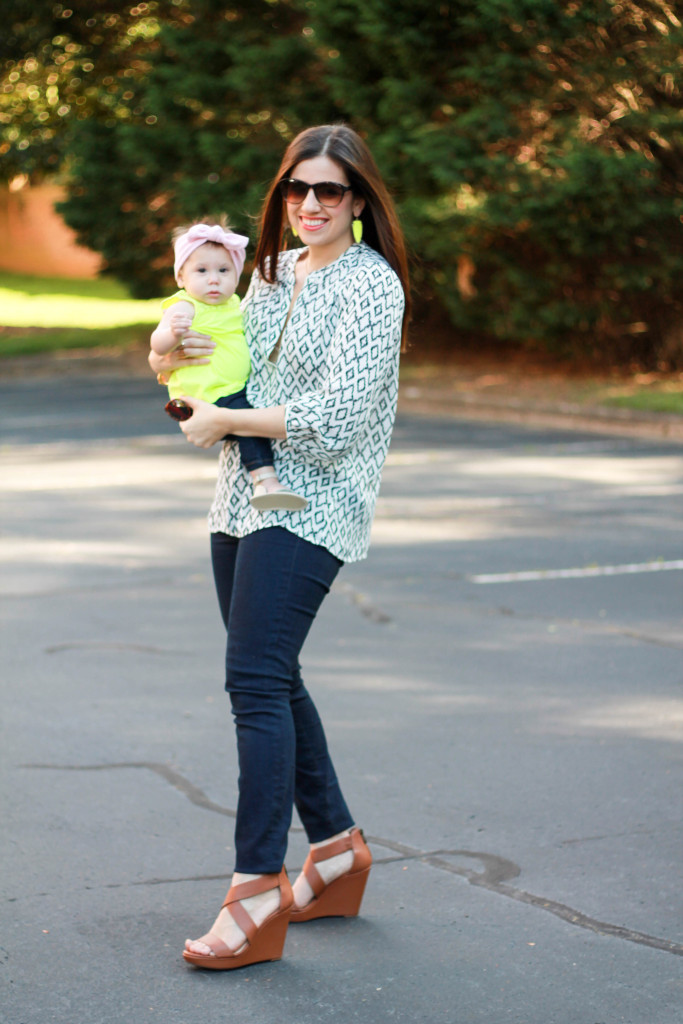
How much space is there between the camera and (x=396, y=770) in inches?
188

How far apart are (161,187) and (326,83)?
3784mm

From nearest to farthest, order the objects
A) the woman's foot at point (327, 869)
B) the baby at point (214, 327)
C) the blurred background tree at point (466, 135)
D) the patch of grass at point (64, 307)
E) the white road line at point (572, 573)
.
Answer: the baby at point (214, 327) → the woman's foot at point (327, 869) → the white road line at point (572, 573) → the blurred background tree at point (466, 135) → the patch of grass at point (64, 307)

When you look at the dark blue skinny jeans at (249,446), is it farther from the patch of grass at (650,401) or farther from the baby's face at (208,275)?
the patch of grass at (650,401)

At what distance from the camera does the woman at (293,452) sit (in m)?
3.24

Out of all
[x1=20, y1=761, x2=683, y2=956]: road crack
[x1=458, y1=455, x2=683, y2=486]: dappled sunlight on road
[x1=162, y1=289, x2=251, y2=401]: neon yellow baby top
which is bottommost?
[x1=20, y1=761, x2=683, y2=956]: road crack

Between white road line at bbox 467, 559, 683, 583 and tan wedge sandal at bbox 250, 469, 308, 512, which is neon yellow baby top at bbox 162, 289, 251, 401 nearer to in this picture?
tan wedge sandal at bbox 250, 469, 308, 512

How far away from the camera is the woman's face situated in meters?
3.37

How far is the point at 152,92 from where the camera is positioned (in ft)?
72.8

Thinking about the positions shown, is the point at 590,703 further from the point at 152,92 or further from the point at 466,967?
the point at 152,92

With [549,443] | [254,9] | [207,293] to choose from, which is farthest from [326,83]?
[207,293]

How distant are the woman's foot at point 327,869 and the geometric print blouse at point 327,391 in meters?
0.76

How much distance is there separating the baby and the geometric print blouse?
55mm

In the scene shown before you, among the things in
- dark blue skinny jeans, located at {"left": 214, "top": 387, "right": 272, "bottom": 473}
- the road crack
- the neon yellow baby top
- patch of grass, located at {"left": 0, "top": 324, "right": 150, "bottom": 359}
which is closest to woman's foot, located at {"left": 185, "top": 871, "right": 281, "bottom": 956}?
the road crack

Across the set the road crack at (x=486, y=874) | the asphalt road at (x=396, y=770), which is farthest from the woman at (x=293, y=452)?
the road crack at (x=486, y=874)
